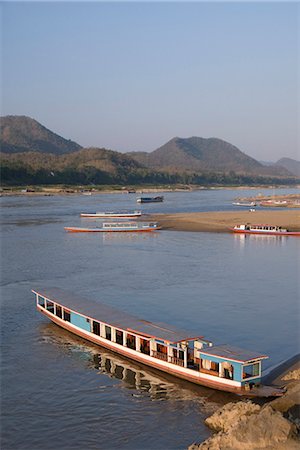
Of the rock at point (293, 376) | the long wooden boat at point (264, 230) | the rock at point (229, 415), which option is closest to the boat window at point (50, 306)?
the rock at point (293, 376)

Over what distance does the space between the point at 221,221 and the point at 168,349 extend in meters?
56.4

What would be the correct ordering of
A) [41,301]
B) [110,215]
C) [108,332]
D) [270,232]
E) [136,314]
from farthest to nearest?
[110,215]
[270,232]
[41,301]
[136,314]
[108,332]

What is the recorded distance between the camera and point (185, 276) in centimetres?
3919

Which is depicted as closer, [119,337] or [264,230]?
[119,337]

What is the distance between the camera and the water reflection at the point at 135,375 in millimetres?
19938

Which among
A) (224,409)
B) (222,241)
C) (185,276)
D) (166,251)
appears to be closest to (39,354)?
(224,409)

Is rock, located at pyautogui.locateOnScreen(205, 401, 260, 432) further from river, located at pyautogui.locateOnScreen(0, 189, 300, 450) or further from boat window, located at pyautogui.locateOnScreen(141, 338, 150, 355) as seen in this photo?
boat window, located at pyautogui.locateOnScreen(141, 338, 150, 355)

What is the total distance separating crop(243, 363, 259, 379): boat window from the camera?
19.9m

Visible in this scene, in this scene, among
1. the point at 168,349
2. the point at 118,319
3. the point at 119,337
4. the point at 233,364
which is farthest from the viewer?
the point at 118,319

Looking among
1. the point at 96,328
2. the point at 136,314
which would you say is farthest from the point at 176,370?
the point at 136,314

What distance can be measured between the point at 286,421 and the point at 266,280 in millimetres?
23862

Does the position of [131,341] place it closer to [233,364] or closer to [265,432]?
[233,364]

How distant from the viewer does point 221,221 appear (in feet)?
253

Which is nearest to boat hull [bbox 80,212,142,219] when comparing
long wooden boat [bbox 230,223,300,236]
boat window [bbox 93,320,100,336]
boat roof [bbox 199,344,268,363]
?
long wooden boat [bbox 230,223,300,236]
